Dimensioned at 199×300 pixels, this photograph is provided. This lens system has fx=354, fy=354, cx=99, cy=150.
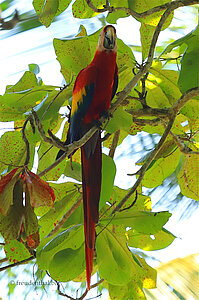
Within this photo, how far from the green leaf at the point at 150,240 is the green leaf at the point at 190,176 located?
11 cm

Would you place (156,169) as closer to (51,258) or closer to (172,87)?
(172,87)

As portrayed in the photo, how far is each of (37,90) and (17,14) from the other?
527mm

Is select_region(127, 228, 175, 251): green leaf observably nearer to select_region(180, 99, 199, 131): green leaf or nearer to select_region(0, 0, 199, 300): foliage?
select_region(0, 0, 199, 300): foliage

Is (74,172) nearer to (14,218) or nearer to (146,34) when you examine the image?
(14,218)

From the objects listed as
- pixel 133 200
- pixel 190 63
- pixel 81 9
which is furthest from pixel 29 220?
pixel 81 9

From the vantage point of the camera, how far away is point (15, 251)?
2.15ft

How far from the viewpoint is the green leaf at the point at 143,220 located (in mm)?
596

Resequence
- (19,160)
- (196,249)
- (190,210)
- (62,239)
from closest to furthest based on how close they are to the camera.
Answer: (62,239) < (19,160) < (196,249) < (190,210)

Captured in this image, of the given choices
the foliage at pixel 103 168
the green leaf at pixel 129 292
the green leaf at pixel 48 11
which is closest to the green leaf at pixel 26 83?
the foliage at pixel 103 168

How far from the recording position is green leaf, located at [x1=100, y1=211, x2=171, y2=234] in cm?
60

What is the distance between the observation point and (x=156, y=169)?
2.57ft

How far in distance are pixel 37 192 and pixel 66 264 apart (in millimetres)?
162

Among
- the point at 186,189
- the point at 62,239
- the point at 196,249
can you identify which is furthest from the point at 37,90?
the point at 196,249

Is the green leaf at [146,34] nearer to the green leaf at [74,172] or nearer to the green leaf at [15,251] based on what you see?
the green leaf at [74,172]
